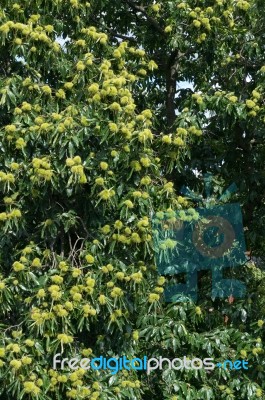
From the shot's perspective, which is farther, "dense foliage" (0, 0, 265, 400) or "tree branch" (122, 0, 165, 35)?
"tree branch" (122, 0, 165, 35)

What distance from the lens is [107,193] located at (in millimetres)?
3363

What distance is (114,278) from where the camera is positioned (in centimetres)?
346

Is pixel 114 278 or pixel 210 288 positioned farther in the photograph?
pixel 210 288

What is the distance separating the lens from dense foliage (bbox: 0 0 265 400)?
11.1 feet

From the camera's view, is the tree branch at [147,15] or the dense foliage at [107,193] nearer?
the dense foliage at [107,193]

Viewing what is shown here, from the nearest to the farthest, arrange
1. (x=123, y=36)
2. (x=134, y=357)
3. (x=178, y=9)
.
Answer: (x=134, y=357) < (x=178, y=9) < (x=123, y=36)

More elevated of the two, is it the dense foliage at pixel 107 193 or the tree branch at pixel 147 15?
the tree branch at pixel 147 15

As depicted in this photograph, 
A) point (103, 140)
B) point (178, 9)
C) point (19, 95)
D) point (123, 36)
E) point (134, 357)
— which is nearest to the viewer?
point (103, 140)

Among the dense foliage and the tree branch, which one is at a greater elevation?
the tree branch

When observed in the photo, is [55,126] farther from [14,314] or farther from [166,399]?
[166,399]

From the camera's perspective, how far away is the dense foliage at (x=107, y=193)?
11.1ft

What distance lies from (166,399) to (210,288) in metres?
0.88

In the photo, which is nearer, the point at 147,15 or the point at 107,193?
the point at 107,193

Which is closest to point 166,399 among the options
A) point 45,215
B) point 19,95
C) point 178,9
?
point 45,215
